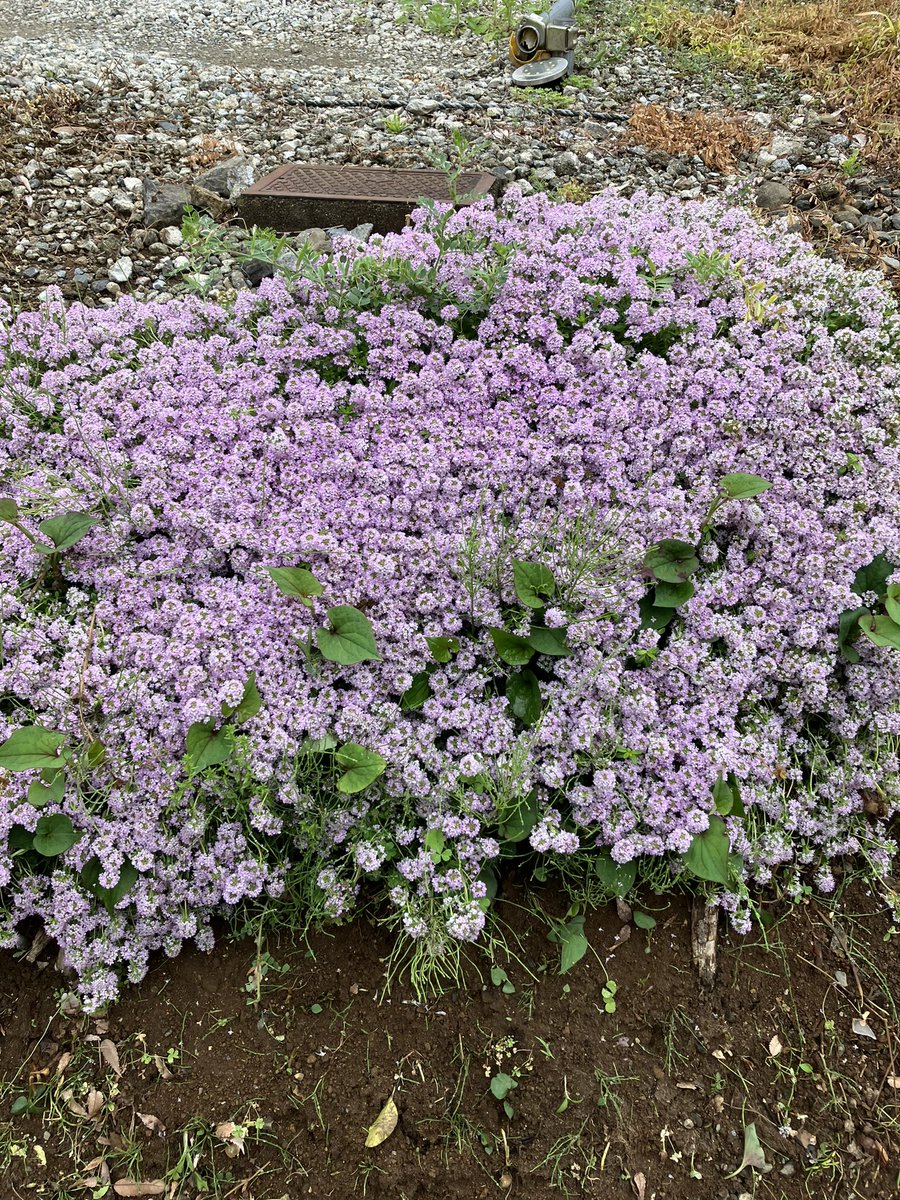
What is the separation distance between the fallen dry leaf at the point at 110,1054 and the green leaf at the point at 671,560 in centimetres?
216

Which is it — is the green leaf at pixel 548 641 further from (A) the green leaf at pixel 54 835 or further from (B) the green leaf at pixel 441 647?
(A) the green leaf at pixel 54 835

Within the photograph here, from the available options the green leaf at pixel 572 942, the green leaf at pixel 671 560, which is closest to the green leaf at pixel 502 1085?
the green leaf at pixel 572 942

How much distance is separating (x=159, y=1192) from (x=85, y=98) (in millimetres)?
7524

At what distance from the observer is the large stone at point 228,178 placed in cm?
553

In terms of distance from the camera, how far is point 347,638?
2.46 meters

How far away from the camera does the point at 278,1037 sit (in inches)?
91.6

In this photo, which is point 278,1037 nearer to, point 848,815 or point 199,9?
point 848,815

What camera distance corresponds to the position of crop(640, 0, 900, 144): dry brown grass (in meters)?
6.45

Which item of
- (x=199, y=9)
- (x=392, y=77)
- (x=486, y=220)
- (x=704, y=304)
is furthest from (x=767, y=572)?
(x=199, y=9)

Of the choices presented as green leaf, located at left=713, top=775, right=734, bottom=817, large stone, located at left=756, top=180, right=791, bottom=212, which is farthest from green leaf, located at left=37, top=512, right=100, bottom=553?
large stone, located at left=756, top=180, right=791, bottom=212

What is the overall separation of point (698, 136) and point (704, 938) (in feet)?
19.3

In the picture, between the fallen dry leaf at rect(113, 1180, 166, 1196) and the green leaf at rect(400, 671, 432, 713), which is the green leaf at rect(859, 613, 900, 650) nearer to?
the green leaf at rect(400, 671, 432, 713)

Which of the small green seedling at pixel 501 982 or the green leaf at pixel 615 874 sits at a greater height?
the green leaf at pixel 615 874

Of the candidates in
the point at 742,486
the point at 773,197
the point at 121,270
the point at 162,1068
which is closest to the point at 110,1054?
the point at 162,1068
